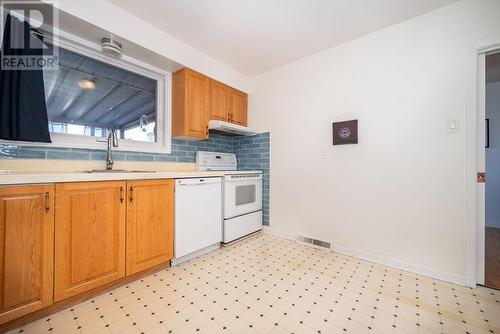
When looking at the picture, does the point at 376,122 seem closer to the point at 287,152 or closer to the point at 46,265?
the point at 287,152

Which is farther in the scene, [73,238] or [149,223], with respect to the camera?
[149,223]

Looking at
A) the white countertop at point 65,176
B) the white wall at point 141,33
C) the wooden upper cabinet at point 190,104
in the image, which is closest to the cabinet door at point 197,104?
the wooden upper cabinet at point 190,104

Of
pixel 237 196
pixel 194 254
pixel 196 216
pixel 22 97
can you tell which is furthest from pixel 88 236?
pixel 237 196

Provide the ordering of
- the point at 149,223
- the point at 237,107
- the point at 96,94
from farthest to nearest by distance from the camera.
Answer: the point at 237,107 < the point at 96,94 < the point at 149,223

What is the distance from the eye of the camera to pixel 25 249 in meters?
1.26

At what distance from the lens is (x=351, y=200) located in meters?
2.37

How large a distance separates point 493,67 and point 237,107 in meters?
3.47

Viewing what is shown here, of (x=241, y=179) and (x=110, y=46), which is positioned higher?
(x=110, y=46)

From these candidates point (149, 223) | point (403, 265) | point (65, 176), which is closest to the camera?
point (65, 176)

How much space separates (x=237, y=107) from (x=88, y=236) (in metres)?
2.41

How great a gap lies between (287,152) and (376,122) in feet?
3.67

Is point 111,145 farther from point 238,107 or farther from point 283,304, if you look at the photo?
point 283,304

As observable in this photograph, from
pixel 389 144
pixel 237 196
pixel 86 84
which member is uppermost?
pixel 86 84

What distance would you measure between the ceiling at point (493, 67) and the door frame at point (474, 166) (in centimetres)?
101
